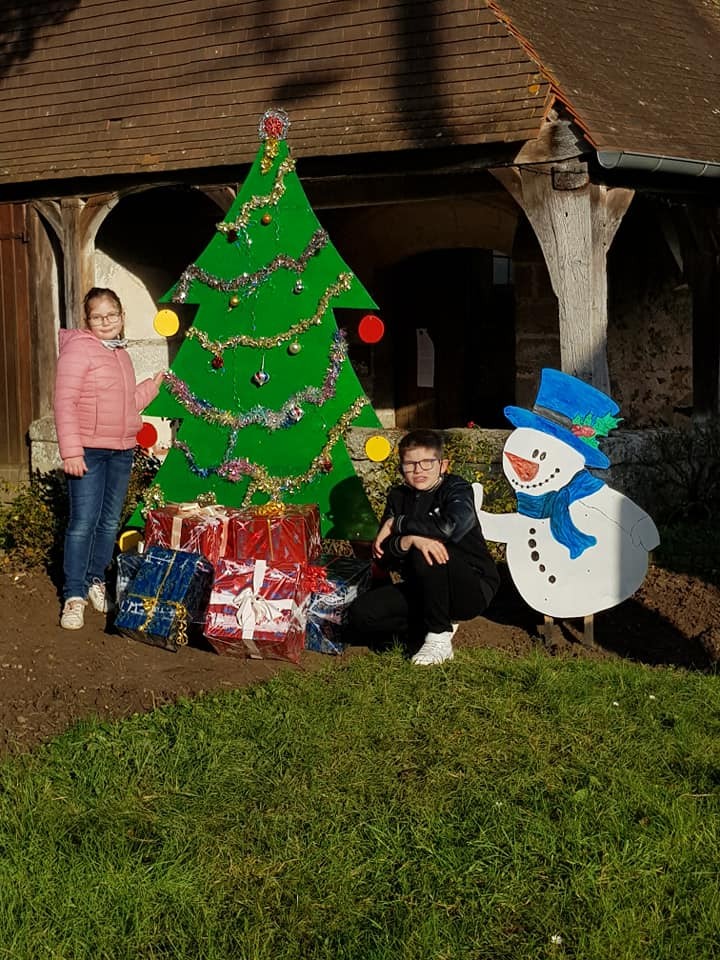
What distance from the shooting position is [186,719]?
4.69 meters

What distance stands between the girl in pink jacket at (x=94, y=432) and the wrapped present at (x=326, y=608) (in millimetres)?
1206

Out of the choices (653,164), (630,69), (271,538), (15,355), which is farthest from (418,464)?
(15,355)

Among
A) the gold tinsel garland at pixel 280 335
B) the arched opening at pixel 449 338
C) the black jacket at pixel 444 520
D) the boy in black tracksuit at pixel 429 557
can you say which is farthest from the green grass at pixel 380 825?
the arched opening at pixel 449 338

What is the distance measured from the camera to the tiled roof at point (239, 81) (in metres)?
8.17

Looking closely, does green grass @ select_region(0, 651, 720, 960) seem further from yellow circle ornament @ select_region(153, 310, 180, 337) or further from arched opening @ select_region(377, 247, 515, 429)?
arched opening @ select_region(377, 247, 515, 429)

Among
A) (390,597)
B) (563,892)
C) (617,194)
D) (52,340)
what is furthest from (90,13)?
(563,892)

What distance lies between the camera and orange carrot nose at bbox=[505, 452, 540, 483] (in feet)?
18.5

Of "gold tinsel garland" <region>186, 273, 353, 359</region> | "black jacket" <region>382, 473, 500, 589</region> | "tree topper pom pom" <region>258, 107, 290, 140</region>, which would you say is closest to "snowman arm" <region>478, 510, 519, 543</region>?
"black jacket" <region>382, 473, 500, 589</region>

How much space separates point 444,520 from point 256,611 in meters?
0.94

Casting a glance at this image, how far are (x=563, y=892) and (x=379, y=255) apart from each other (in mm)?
9617

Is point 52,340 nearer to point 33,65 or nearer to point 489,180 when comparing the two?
point 33,65

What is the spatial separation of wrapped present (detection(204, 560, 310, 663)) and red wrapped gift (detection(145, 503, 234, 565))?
27 centimetres

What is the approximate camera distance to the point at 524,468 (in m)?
5.66

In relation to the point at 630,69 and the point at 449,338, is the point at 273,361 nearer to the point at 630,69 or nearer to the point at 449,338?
the point at 630,69
